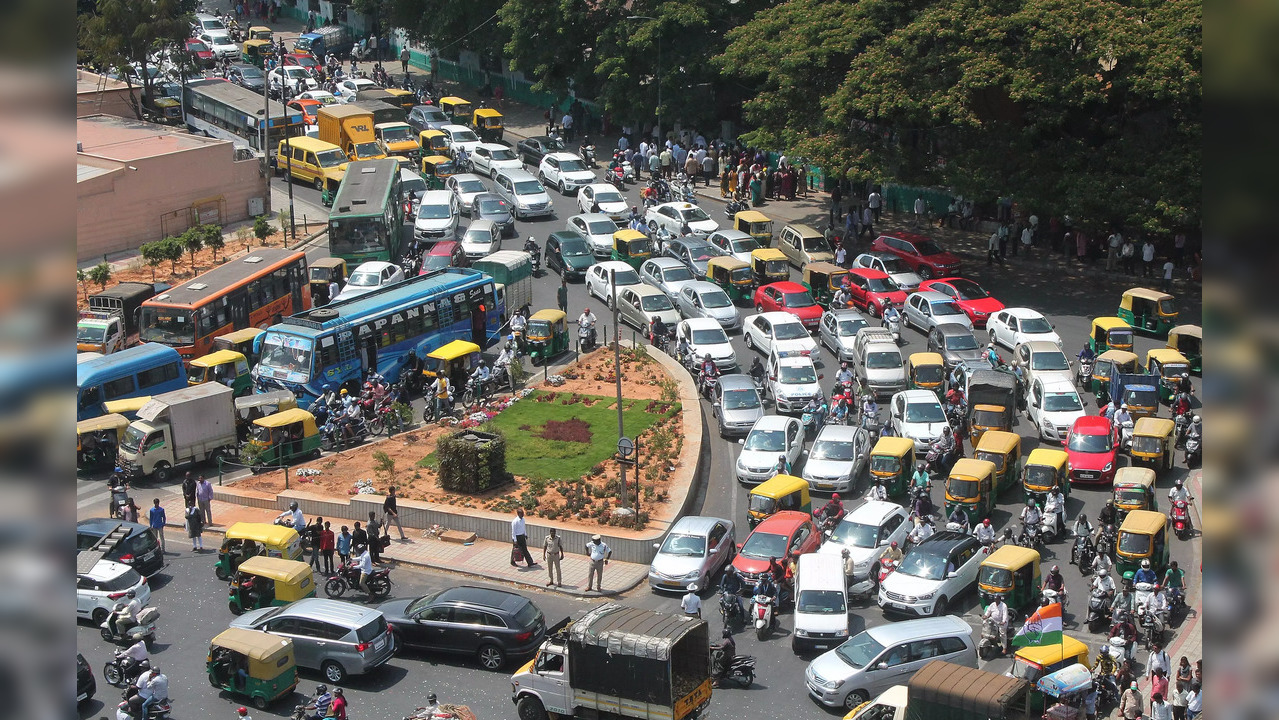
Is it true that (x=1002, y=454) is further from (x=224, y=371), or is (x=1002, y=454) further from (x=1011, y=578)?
(x=224, y=371)

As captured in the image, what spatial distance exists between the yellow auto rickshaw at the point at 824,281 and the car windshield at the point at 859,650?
839 inches

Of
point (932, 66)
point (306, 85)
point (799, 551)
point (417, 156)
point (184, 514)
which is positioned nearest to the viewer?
point (799, 551)

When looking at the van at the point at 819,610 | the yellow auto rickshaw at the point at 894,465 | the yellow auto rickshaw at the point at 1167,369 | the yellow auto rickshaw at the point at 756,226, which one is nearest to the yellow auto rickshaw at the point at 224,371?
the yellow auto rickshaw at the point at 894,465

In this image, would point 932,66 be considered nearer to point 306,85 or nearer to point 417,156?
point 417,156

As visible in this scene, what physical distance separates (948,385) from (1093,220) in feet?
35.4

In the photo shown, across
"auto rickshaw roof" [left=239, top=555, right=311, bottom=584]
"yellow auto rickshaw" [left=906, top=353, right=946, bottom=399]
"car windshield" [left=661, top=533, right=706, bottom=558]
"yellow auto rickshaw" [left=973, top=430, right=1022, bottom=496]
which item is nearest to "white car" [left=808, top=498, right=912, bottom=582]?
Answer: "car windshield" [left=661, top=533, right=706, bottom=558]

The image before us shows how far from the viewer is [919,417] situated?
109 feet

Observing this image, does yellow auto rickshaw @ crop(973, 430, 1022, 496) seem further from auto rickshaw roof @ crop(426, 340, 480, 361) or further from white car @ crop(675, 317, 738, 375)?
auto rickshaw roof @ crop(426, 340, 480, 361)

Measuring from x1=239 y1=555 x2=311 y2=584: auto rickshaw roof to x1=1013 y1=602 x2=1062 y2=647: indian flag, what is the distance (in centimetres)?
1374

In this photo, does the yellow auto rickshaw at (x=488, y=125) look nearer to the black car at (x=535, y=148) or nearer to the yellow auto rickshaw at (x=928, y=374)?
the black car at (x=535, y=148)

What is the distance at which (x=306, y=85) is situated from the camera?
233ft

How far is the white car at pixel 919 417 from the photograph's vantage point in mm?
32688

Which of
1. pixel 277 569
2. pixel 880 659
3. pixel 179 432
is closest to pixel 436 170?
pixel 179 432
